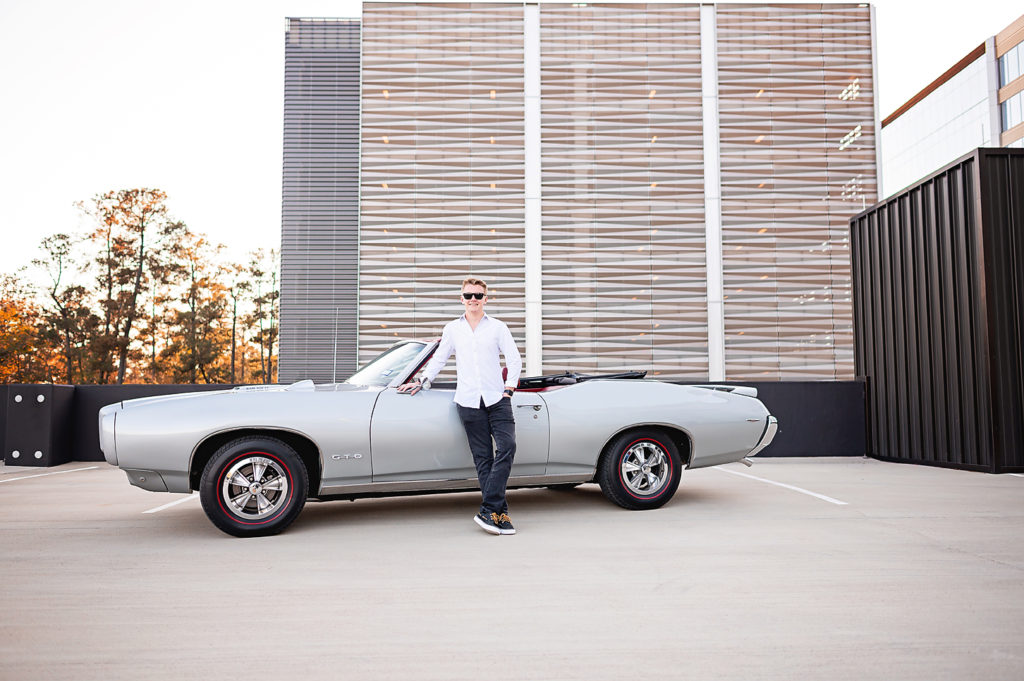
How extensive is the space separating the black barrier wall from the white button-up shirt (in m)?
6.17

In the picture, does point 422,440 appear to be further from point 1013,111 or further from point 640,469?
point 1013,111

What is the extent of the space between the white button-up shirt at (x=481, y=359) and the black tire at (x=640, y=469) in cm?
117

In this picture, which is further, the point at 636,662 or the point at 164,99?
the point at 164,99

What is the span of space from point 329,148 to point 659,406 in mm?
18710

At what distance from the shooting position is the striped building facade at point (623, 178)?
66.2 ft

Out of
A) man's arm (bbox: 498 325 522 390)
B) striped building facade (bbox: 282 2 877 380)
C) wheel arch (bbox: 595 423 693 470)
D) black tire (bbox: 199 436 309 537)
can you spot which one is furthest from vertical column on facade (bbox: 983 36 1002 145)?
black tire (bbox: 199 436 309 537)

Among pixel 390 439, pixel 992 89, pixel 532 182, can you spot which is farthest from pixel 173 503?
pixel 992 89

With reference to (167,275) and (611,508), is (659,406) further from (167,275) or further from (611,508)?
(167,275)

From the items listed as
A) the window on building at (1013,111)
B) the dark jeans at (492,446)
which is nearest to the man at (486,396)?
the dark jeans at (492,446)

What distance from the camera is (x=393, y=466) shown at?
187 inches

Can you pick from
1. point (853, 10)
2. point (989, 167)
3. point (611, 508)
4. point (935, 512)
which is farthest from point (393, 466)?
point (853, 10)

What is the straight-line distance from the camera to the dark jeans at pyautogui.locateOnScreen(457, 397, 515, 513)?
15.2 feet

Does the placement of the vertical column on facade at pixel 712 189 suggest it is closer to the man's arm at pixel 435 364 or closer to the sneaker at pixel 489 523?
the man's arm at pixel 435 364

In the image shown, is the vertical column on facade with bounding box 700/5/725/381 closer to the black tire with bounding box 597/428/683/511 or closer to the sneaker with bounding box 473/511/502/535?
the black tire with bounding box 597/428/683/511
